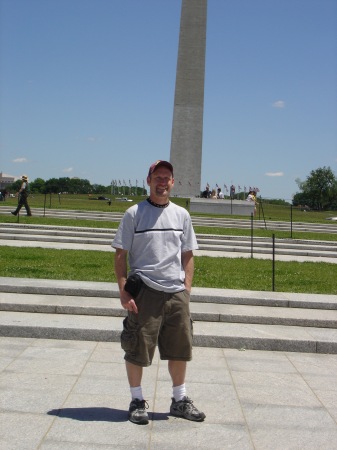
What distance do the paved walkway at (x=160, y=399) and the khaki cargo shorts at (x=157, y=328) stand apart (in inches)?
19.5

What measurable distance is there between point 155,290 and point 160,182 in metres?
0.79

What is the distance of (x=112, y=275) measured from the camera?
1033cm

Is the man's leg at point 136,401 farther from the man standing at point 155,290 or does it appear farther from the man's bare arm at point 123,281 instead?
the man's bare arm at point 123,281

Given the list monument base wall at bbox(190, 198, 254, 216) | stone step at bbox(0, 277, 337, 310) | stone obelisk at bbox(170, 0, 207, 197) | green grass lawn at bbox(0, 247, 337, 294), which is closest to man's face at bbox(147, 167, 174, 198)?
stone step at bbox(0, 277, 337, 310)

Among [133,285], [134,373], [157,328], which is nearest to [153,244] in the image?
[133,285]

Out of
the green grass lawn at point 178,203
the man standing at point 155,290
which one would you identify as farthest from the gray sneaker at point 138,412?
the green grass lawn at point 178,203

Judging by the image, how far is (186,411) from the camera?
14.2 feet

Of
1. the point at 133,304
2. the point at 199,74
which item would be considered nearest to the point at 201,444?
the point at 133,304

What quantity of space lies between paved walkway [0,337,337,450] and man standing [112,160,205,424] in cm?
28

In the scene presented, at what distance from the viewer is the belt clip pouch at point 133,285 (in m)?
4.17

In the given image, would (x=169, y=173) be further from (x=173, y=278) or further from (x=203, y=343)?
(x=203, y=343)

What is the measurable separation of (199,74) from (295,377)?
31.3m

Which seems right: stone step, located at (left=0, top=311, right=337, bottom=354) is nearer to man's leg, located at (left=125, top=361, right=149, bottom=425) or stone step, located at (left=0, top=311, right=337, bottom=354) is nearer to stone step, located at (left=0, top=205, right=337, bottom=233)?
man's leg, located at (left=125, top=361, right=149, bottom=425)

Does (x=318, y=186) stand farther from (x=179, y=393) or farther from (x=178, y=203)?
(x=179, y=393)
